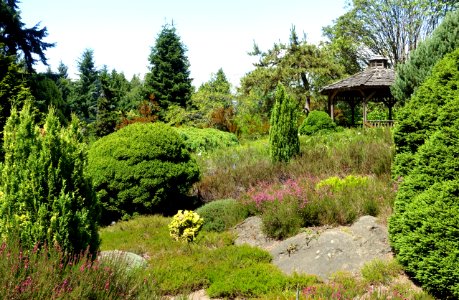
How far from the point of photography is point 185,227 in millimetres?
7199

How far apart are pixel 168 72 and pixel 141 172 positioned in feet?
95.3

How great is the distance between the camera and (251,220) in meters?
7.52

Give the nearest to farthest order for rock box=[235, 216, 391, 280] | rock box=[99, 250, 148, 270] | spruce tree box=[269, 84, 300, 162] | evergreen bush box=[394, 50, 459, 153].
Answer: rock box=[99, 250, 148, 270] → evergreen bush box=[394, 50, 459, 153] → rock box=[235, 216, 391, 280] → spruce tree box=[269, 84, 300, 162]

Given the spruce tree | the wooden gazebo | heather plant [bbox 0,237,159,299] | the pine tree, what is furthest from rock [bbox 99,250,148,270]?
the wooden gazebo

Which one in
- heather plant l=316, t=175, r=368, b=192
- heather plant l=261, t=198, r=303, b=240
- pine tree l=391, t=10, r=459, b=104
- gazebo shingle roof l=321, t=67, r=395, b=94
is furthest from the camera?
gazebo shingle roof l=321, t=67, r=395, b=94

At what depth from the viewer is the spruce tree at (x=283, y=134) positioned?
34.6 ft

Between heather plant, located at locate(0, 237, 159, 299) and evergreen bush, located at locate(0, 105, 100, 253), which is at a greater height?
evergreen bush, located at locate(0, 105, 100, 253)

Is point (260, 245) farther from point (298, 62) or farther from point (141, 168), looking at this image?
point (298, 62)

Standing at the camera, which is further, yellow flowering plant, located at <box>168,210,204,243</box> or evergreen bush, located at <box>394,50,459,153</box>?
yellow flowering plant, located at <box>168,210,204,243</box>

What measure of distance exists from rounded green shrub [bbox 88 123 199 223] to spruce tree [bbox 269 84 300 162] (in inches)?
92.5

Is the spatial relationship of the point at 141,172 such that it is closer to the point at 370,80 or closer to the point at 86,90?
the point at 370,80

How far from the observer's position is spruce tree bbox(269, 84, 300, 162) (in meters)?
10.5

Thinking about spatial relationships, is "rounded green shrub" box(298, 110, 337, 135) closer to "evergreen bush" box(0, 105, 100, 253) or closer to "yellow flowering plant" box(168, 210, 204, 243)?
"yellow flowering plant" box(168, 210, 204, 243)

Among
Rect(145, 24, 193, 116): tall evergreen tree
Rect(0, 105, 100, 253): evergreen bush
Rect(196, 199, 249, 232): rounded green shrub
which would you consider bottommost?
Rect(196, 199, 249, 232): rounded green shrub
